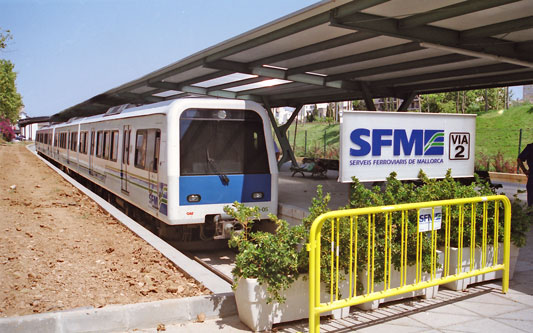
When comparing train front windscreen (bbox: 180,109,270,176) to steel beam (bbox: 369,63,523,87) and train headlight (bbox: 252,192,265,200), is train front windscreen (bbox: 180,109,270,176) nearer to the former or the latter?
train headlight (bbox: 252,192,265,200)

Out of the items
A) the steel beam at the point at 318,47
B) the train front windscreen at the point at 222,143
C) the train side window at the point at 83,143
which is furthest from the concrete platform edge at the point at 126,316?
the train side window at the point at 83,143

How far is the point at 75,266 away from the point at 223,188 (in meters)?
3.16

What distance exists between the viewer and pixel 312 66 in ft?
46.7

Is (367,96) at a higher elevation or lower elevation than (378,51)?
lower

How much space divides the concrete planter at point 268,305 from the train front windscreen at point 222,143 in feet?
14.2

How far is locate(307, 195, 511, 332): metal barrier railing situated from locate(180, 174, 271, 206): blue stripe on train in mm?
4140

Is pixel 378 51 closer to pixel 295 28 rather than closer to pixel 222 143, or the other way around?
pixel 295 28

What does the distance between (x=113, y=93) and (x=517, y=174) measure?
1790 cm

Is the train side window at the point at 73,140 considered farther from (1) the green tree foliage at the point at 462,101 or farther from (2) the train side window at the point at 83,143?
(1) the green tree foliage at the point at 462,101

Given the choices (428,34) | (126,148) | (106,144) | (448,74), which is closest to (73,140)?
(106,144)

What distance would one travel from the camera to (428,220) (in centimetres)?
552

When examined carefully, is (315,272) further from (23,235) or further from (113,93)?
(113,93)

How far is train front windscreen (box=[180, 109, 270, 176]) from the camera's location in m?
8.96

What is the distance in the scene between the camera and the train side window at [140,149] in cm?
1036
